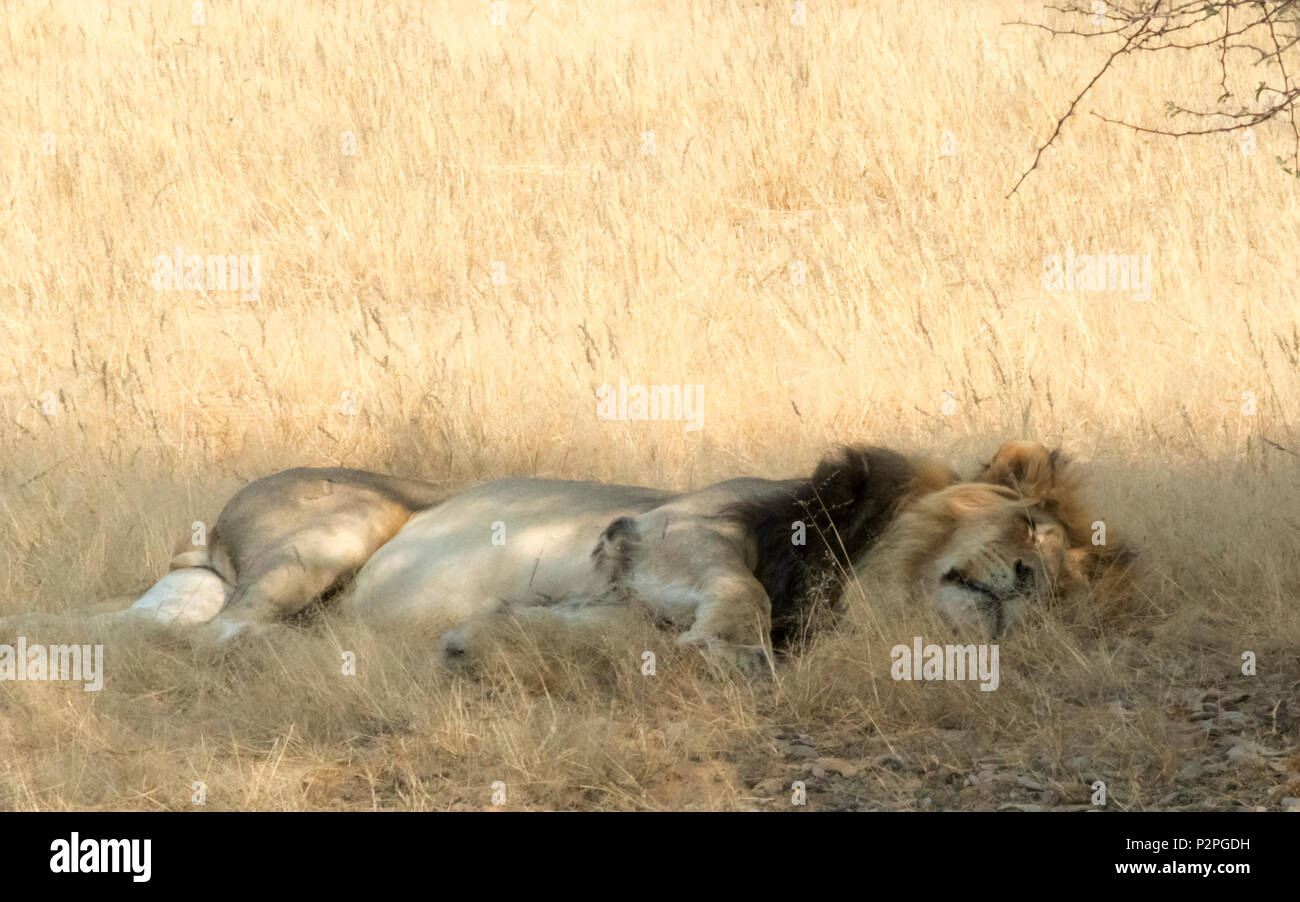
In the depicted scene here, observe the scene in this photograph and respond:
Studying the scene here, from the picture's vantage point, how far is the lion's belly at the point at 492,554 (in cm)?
515

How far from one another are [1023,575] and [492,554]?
177 cm

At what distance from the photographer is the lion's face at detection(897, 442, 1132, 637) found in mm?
4801

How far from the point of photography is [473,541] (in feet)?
17.4

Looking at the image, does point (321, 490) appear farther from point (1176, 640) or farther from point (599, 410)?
point (1176, 640)

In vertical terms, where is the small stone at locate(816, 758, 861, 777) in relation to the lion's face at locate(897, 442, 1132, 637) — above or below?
below

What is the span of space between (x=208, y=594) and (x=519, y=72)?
275 inches

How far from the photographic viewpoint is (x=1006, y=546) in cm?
484

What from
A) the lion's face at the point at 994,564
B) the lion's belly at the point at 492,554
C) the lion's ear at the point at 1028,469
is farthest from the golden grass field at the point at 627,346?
the lion's ear at the point at 1028,469

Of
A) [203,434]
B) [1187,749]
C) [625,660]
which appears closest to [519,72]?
[203,434]
